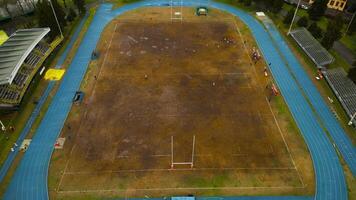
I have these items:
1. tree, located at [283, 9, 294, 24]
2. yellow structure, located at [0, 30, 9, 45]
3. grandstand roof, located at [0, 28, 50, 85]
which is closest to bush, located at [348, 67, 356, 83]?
tree, located at [283, 9, 294, 24]

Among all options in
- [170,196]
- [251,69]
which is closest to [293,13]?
[251,69]

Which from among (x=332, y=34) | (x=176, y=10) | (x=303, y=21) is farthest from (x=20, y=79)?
(x=303, y=21)

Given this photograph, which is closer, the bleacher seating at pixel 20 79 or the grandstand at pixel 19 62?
the grandstand at pixel 19 62

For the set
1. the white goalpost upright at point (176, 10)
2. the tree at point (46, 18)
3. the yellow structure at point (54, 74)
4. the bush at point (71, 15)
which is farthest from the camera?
the white goalpost upright at point (176, 10)

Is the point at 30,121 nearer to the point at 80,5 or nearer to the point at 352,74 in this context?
the point at 80,5

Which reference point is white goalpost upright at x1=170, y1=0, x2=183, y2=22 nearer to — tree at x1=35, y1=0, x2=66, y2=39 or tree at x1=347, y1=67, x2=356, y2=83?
tree at x1=35, y1=0, x2=66, y2=39

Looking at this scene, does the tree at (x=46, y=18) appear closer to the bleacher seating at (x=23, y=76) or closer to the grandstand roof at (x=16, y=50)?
the grandstand roof at (x=16, y=50)

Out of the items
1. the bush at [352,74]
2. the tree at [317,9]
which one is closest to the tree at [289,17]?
the tree at [317,9]
